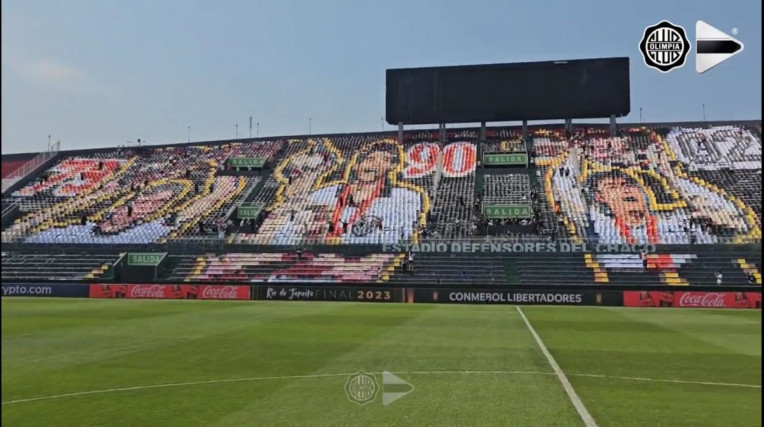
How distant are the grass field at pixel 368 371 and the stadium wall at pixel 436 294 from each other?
1316cm

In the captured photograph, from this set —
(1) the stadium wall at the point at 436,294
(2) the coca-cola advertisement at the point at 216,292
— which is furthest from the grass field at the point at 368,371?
(2) the coca-cola advertisement at the point at 216,292

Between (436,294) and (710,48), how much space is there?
1407 inches

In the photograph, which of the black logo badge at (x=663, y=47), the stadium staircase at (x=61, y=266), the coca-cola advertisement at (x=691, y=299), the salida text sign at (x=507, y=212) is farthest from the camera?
the salida text sign at (x=507, y=212)

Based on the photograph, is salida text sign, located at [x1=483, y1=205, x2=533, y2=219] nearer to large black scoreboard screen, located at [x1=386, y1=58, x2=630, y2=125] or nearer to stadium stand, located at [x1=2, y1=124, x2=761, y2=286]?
stadium stand, located at [x1=2, y1=124, x2=761, y2=286]

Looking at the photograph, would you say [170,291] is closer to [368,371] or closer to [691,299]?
[368,371]

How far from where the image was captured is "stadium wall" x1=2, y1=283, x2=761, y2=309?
36125 mm

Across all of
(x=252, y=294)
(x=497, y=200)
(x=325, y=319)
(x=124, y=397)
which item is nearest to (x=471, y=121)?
(x=497, y=200)

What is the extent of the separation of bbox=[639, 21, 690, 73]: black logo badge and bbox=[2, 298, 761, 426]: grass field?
9.44ft

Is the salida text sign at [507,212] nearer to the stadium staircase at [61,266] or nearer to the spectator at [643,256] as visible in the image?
the spectator at [643,256]

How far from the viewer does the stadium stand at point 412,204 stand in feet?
144

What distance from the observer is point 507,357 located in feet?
47.4

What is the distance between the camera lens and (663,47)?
465 centimetres

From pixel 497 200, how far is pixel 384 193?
34.5 feet

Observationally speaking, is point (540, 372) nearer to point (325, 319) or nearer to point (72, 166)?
point (325, 319)
